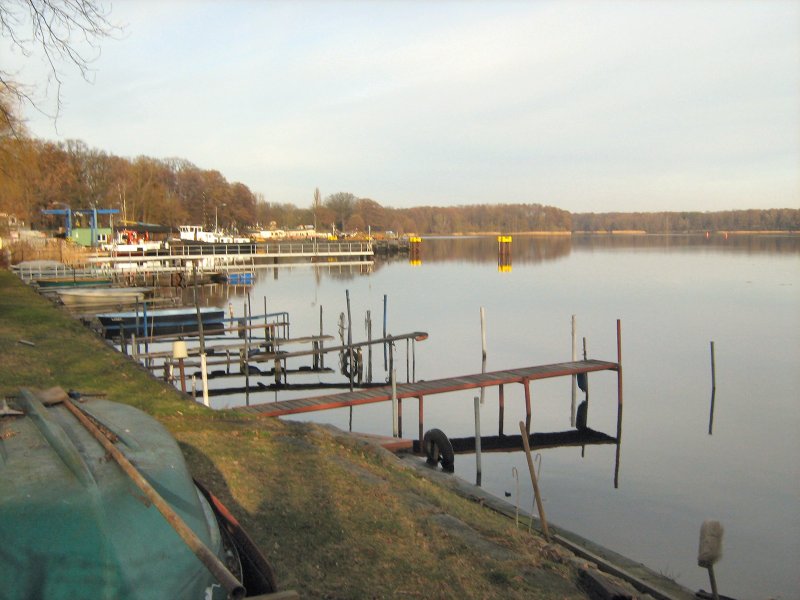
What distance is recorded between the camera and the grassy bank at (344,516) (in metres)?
5.96

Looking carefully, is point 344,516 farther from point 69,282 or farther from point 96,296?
point 69,282

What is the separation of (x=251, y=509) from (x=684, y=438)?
1317 centimetres

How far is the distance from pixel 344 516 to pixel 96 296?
29.5 metres

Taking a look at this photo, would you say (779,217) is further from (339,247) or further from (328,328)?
(328,328)

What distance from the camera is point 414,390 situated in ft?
54.4

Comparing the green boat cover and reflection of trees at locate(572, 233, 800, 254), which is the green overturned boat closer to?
the green boat cover

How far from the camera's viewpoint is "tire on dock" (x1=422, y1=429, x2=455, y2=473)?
44.3ft

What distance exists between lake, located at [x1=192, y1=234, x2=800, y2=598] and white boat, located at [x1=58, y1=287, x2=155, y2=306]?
26.9ft

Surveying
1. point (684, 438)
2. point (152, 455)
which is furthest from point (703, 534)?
point (684, 438)

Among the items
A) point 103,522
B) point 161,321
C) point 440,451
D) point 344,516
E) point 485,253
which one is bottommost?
point 440,451

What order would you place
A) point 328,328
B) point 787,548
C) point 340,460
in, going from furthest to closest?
point 328,328 < point 787,548 < point 340,460

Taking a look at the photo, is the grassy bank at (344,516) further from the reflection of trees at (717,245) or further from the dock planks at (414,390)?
the reflection of trees at (717,245)

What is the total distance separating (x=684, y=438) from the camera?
1717 centimetres

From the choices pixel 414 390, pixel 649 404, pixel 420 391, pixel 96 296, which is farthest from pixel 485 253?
pixel 420 391
